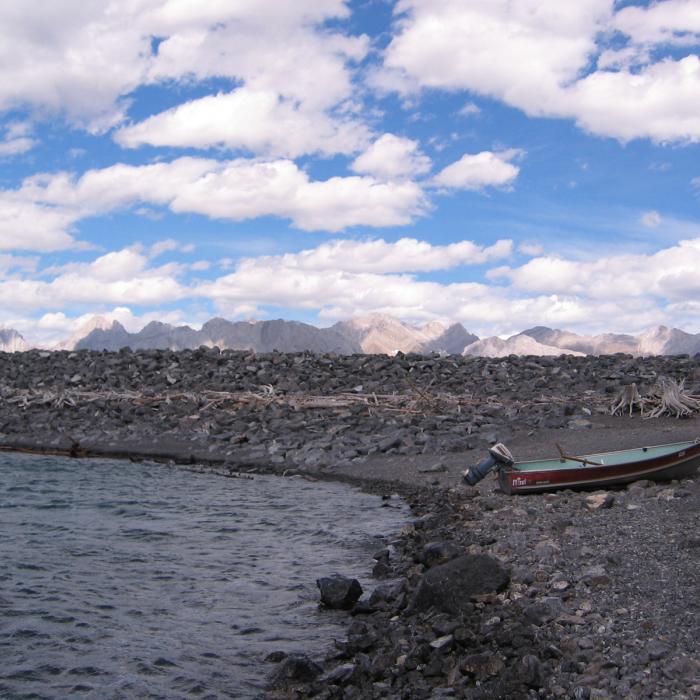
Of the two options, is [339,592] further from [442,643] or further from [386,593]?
[442,643]

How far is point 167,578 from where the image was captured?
10.8m

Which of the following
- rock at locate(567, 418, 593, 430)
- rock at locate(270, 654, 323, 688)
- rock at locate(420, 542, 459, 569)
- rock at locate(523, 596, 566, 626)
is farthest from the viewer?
rock at locate(567, 418, 593, 430)

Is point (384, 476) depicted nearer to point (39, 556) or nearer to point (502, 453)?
point (502, 453)

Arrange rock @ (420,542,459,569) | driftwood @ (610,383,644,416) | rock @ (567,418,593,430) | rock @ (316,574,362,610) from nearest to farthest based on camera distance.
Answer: rock @ (316,574,362,610) → rock @ (420,542,459,569) → rock @ (567,418,593,430) → driftwood @ (610,383,644,416)

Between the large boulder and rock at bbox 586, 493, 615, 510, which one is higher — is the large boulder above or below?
below

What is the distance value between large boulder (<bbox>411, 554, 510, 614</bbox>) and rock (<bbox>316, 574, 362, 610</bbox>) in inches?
41.0

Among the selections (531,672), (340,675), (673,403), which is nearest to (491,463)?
(340,675)

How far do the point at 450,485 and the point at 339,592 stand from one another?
794 cm

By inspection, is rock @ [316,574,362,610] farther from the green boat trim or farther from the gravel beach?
the green boat trim

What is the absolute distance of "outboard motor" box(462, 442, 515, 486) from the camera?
14500 millimetres

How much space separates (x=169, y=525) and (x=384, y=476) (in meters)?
6.27

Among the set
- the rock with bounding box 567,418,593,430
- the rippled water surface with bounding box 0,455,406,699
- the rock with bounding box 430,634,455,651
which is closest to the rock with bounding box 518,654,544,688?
the rock with bounding box 430,634,455,651

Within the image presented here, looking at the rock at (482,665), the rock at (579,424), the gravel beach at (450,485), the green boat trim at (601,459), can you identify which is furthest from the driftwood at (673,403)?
the rock at (482,665)

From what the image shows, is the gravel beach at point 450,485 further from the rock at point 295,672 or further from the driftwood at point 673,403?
the driftwood at point 673,403
